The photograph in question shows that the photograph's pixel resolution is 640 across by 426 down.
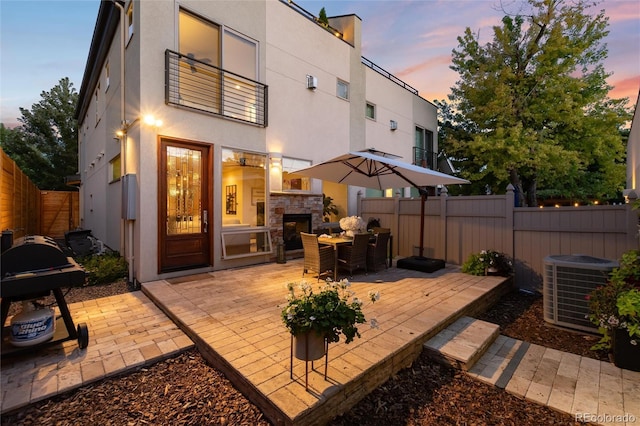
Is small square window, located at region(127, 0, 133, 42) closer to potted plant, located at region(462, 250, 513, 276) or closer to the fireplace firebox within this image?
the fireplace firebox

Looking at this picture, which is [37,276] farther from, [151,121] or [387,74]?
[387,74]

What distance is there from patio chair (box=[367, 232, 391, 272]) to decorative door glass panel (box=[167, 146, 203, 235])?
3.54m

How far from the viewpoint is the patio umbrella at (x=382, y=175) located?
586 centimetres

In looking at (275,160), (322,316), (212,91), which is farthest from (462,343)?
(212,91)

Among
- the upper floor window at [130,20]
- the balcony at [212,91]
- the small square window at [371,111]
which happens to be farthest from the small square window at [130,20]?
the small square window at [371,111]

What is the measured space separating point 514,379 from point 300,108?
23.6ft

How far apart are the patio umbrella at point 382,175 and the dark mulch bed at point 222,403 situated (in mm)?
3585

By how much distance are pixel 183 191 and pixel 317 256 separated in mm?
2979

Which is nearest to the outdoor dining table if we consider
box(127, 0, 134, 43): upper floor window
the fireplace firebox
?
the fireplace firebox

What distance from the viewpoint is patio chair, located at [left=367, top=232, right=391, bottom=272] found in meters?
5.85

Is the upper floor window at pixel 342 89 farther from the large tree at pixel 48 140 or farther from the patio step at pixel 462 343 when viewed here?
the large tree at pixel 48 140

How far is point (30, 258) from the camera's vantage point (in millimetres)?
2777

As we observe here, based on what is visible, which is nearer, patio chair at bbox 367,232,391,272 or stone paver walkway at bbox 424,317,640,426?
stone paver walkway at bbox 424,317,640,426

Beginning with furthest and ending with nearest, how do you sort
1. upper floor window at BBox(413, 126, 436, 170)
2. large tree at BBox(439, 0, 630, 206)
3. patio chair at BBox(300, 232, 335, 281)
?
upper floor window at BBox(413, 126, 436, 170) < large tree at BBox(439, 0, 630, 206) < patio chair at BBox(300, 232, 335, 281)
